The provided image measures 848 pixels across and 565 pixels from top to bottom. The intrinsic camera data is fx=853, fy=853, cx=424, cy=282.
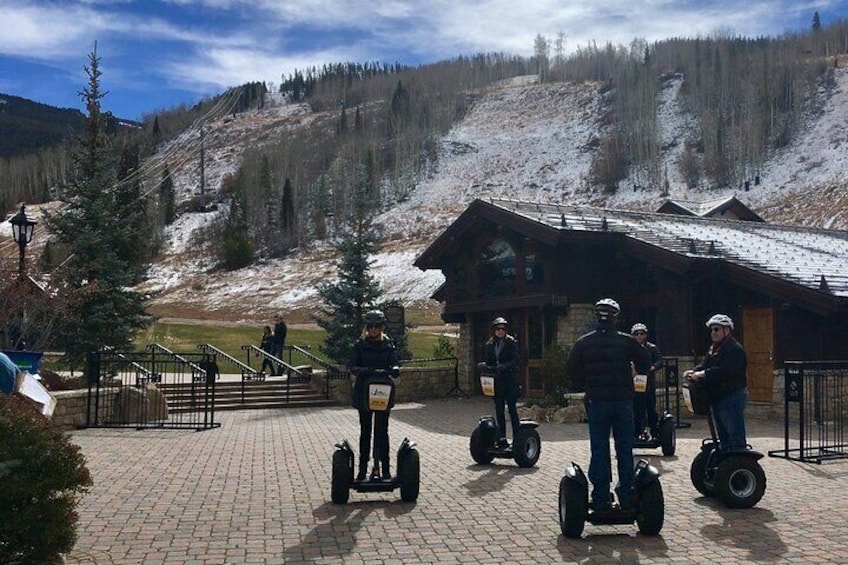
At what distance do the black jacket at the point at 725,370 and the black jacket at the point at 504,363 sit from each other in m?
3.20

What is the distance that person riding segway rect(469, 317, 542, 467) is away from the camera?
35.5ft

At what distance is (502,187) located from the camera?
97125 millimetres

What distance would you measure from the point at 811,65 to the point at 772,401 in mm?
99714

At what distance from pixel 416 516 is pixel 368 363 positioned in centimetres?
161

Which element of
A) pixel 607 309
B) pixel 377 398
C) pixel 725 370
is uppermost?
pixel 607 309

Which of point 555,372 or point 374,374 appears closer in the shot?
point 374,374

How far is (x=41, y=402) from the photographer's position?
25.2 ft

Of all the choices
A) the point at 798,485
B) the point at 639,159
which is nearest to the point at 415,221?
the point at 639,159

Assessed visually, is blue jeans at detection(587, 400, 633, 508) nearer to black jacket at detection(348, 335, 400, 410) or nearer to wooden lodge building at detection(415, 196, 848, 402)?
black jacket at detection(348, 335, 400, 410)

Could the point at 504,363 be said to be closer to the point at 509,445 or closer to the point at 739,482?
the point at 509,445

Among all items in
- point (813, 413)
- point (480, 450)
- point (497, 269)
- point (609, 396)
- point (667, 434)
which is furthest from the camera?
point (497, 269)

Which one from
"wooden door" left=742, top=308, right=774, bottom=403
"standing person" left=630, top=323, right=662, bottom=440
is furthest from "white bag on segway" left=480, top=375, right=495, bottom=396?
"wooden door" left=742, top=308, right=774, bottom=403

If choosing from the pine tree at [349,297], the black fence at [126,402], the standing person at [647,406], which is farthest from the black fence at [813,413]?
the pine tree at [349,297]

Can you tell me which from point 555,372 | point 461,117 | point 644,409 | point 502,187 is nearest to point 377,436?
point 644,409
